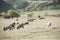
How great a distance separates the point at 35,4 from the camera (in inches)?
154

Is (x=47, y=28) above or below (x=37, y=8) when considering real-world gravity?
below

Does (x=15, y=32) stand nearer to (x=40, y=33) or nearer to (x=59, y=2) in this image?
(x=40, y=33)

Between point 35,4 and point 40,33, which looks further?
point 35,4

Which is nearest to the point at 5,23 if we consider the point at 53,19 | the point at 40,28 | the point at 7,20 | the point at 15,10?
the point at 7,20

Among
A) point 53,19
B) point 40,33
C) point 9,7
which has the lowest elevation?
point 40,33

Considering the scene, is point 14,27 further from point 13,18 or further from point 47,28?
point 47,28

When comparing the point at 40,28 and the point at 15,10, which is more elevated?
the point at 15,10

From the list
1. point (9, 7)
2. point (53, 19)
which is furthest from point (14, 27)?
point (53, 19)

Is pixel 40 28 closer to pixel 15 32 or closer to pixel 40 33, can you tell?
pixel 40 33

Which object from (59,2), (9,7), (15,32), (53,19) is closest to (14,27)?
(15,32)

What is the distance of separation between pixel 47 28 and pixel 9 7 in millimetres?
872

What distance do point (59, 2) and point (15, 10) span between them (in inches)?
34.9

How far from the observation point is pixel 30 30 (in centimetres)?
369

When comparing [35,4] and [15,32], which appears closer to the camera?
[15,32]
